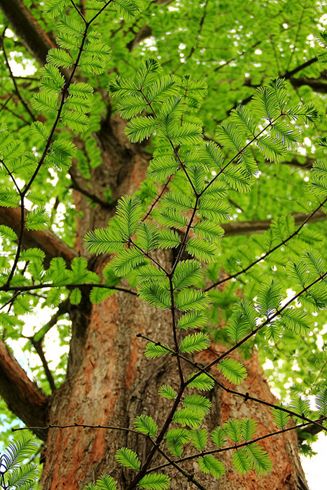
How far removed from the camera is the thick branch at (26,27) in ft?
10.1

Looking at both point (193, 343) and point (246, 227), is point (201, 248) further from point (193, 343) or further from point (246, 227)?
point (246, 227)

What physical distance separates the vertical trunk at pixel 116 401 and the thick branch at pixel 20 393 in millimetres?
90

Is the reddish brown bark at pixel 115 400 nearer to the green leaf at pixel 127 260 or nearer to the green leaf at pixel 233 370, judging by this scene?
→ the green leaf at pixel 233 370

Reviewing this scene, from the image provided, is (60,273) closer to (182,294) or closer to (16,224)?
(182,294)

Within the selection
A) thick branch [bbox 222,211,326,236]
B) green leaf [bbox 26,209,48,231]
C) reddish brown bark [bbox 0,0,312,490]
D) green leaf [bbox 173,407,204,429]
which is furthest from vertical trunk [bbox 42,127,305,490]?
thick branch [bbox 222,211,326,236]

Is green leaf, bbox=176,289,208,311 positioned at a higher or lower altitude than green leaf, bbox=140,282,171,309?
higher

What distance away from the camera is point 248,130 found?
112cm

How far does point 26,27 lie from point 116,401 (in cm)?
259

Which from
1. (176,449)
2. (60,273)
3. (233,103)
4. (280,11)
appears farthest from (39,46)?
(176,449)

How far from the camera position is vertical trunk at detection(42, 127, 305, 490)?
1.74m

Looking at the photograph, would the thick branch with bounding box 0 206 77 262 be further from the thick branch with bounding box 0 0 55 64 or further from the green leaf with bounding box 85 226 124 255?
the green leaf with bounding box 85 226 124 255

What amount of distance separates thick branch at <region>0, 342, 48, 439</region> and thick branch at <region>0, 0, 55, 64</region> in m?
2.15

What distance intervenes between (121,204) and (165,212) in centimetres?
11

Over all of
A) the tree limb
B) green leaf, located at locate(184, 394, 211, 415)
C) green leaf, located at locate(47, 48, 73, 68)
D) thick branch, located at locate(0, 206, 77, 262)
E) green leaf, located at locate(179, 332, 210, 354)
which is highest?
the tree limb
